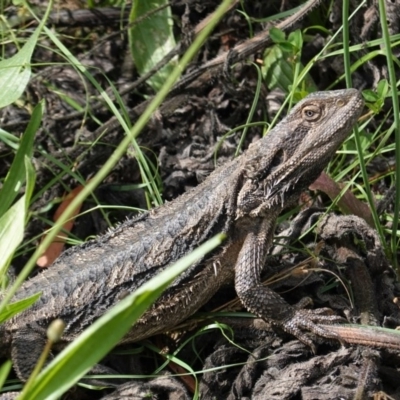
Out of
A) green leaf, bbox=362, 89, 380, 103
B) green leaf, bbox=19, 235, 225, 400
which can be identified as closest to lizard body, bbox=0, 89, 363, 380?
green leaf, bbox=362, 89, 380, 103

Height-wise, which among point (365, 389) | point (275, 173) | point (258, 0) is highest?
point (258, 0)

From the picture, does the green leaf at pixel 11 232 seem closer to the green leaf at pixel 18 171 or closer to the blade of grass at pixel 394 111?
the green leaf at pixel 18 171

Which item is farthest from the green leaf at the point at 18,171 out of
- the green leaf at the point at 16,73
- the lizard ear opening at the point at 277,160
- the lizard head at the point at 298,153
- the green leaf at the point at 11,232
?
the lizard ear opening at the point at 277,160

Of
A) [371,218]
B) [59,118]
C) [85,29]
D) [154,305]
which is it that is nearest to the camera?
[154,305]

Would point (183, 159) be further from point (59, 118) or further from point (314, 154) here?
point (314, 154)

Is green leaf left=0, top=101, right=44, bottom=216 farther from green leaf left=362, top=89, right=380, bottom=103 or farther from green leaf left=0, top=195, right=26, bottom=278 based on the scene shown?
green leaf left=362, top=89, right=380, bottom=103

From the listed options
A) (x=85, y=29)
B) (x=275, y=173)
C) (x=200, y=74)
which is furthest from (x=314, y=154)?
(x=85, y=29)

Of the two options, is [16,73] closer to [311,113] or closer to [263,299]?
[311,113]
